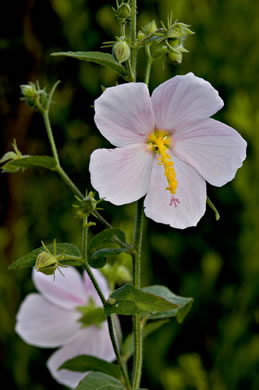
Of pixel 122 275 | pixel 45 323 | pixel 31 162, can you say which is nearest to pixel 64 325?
pixel 45 323

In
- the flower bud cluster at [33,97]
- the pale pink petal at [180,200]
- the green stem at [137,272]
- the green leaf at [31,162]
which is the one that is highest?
the flower bud cluster at [33,97]

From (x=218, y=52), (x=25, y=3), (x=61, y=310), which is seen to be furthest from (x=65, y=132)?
(x=61, y=310)

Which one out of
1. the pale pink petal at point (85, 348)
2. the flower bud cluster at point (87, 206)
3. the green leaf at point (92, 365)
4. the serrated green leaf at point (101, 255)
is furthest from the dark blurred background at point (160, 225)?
the flower bud cluster at point (87, 206)

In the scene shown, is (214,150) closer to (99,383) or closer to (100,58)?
(100,58)

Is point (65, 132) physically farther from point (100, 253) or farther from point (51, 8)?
point (100, 253)

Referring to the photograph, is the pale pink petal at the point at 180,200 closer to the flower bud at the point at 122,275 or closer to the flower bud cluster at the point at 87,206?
the flower bud cluster at the point at 87,206

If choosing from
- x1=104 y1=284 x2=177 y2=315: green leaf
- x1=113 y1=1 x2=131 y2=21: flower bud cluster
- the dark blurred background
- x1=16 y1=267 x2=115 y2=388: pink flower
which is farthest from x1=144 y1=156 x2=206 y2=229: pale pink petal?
the dark blurred background
